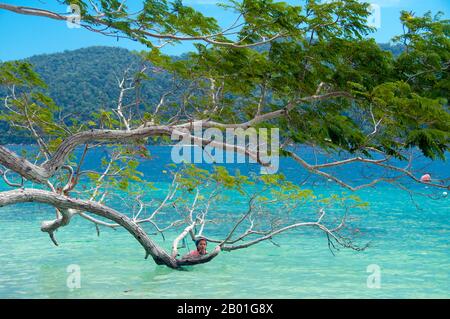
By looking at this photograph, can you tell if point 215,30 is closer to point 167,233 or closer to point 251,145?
point 251,145

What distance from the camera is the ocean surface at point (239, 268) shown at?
9.38m

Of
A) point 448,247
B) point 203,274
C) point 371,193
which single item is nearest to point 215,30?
point 203,274

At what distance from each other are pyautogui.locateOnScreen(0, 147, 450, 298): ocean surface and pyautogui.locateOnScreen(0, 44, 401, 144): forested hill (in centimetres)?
205

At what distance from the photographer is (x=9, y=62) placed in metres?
8.52

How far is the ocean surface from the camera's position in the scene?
9.38 m

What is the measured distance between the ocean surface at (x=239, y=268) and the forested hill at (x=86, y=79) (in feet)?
6.72

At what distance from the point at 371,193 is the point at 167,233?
15.2 m

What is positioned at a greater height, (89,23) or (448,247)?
(89,23)

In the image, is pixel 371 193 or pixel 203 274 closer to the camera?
pixel 203 274
